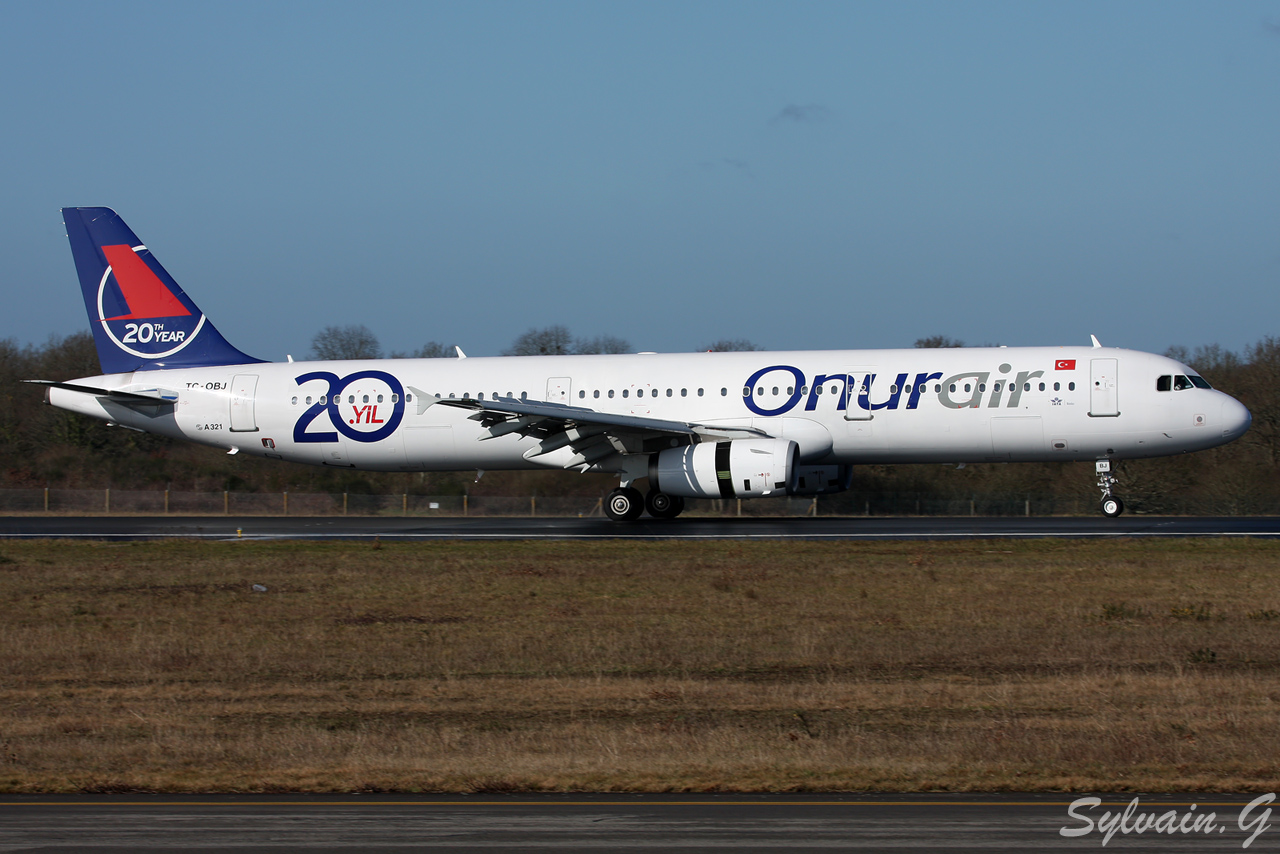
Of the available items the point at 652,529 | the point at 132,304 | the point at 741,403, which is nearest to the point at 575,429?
the point at 652,529

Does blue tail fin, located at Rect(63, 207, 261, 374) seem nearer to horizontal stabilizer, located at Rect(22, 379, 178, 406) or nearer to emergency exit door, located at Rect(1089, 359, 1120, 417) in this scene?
horizontal stabilizer, located at Rect(22, 379, 178, 406)

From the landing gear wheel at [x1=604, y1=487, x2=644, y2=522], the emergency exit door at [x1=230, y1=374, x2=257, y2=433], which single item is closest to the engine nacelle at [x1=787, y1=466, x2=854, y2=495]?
the landing gear wheel at [x1=604, y1=487, x2=644, y2=522]

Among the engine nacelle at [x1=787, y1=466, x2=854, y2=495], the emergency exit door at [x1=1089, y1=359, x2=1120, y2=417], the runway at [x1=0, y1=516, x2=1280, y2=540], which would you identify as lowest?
the runway at [x1=0, y1=516, x2=1280, y2=540]

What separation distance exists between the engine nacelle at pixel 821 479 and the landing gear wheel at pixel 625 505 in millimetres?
3878

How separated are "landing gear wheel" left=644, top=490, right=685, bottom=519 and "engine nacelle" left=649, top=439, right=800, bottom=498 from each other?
2.07m

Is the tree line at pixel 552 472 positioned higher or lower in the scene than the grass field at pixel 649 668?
higher

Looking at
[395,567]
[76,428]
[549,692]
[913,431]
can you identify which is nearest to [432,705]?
[549,692]

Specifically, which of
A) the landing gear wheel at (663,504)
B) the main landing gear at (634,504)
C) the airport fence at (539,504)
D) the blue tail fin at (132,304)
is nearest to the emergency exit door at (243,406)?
the blue tail fin at (132,304)

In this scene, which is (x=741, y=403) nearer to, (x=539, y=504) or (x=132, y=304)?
(x=539, y=504)

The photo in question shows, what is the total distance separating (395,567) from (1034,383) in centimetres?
1465

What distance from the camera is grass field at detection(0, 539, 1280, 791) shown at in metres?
9.33

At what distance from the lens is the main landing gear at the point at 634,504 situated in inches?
1144

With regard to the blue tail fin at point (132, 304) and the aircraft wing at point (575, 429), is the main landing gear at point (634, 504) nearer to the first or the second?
the aircraft wing at point (575, 429)

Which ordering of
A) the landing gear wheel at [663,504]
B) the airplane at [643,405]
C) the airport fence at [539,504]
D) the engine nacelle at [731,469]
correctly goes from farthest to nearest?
1. the airport fence at [539,504]
2. the landing gear wheel at [663,504]
3. the airplane at [643,405]
4. the engine nacelle at [731,469]
